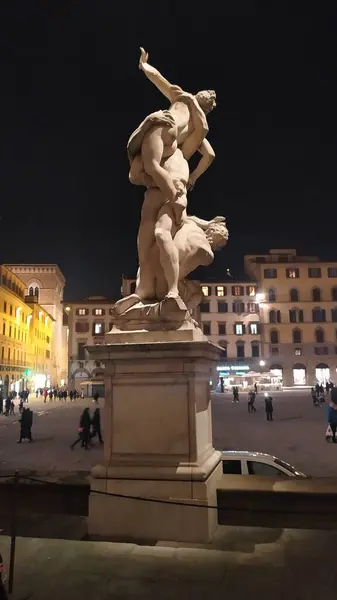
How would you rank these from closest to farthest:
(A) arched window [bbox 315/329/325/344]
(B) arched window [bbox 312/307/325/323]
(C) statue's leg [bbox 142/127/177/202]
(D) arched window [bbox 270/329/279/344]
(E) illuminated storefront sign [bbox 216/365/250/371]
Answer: (C) statue's leg [bbox 142/127/177/202] < (A) arched window [bbox 315/329/325/344] < (D) arched window [bbox 270/329/279/344] < (E) illuminated storefront sign [bbox 216/365/250/371] < (B) arched window [bbox 312/307/325/323]

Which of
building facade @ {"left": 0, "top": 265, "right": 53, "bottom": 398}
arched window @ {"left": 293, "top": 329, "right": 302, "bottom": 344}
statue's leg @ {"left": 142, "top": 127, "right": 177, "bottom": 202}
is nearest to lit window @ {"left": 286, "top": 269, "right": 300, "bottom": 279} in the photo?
arched window @ {"left": 293, "top": 329, "right": 302, "bottom": 344}

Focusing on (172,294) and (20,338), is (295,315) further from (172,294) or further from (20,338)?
(172,294)

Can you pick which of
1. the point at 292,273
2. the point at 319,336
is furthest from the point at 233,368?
the point at 292,273

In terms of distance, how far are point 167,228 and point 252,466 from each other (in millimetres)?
4253

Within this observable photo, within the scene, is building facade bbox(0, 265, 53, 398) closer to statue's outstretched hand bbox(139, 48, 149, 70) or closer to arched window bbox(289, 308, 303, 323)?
arched window bbox(289, 308, 303, 323)

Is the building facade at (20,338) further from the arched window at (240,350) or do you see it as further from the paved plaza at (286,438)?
the paved plaza at (286,438)

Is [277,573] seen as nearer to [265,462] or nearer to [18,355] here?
[265,462]

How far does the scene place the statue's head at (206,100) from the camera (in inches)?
256

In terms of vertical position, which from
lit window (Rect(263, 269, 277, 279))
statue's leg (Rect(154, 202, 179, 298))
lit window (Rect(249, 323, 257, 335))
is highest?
lit window (Rect(263, 269, 277, 279))

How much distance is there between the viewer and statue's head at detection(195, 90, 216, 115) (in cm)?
651

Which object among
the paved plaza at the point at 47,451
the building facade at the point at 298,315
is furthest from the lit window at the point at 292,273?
the paved plaza at the point at 47,451

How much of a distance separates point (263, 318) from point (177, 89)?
6950 cm

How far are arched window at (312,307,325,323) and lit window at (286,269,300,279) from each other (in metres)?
5.99

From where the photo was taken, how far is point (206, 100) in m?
6.52
